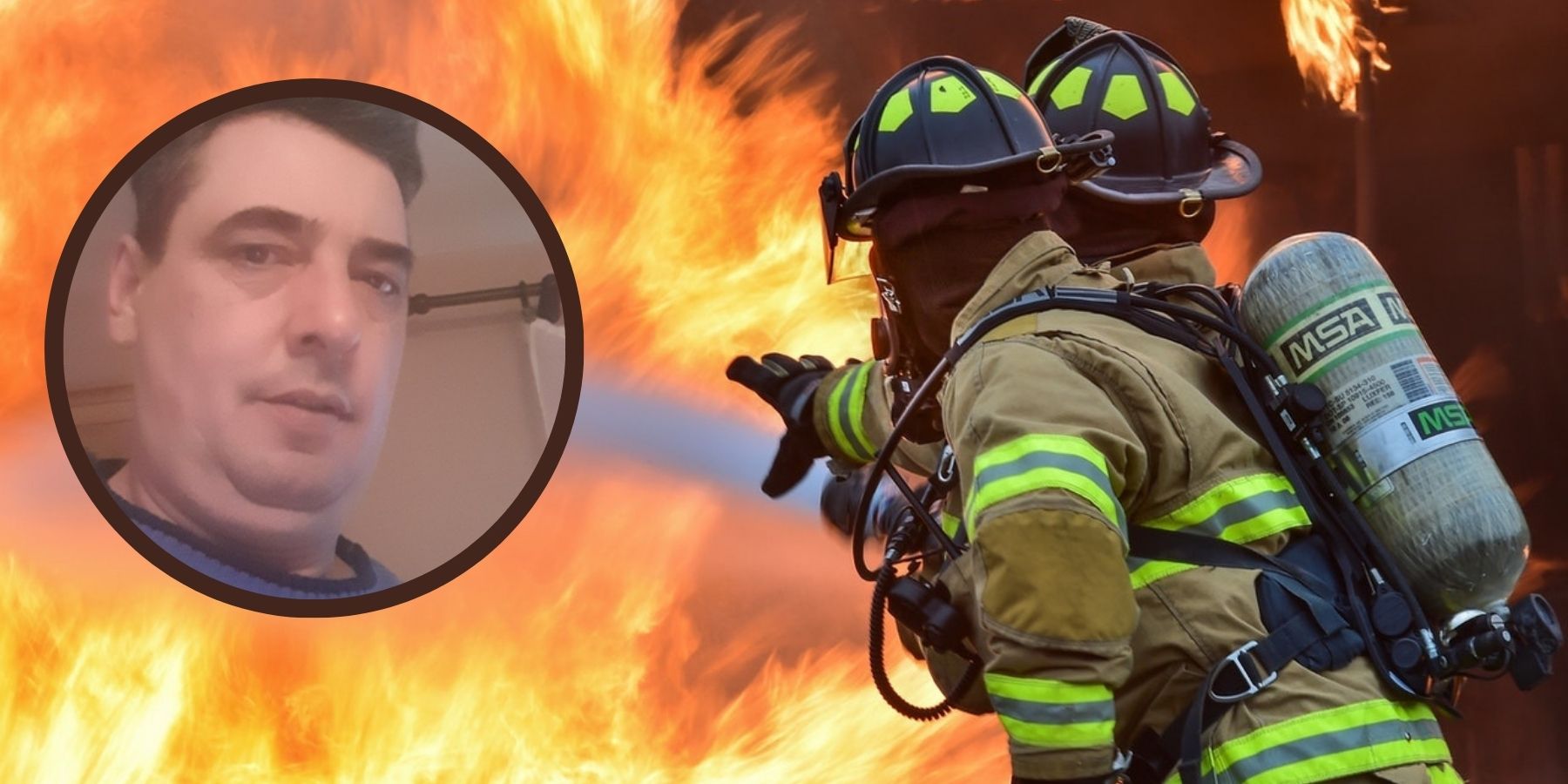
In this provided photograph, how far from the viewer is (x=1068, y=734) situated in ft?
6.99

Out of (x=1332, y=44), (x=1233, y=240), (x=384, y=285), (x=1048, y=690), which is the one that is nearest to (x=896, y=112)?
(x=1048, y=690)

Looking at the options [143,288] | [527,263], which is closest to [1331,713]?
[527,263]

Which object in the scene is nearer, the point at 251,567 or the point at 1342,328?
the point at 1342,328

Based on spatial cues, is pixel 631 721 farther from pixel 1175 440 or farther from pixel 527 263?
pixel 1175 440

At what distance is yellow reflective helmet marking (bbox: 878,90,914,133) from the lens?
268 centimetres

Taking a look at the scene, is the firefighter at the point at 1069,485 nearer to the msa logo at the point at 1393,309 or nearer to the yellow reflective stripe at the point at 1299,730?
the yellow reflective stripe at the point at 1299,730

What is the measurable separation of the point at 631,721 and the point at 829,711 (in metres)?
0.53

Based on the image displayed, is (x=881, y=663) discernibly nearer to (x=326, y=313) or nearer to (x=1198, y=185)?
(x=1198, y=185)

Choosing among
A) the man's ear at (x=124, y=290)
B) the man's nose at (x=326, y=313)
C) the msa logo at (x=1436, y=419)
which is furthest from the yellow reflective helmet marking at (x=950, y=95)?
the man's ear at (x=124, y=290)

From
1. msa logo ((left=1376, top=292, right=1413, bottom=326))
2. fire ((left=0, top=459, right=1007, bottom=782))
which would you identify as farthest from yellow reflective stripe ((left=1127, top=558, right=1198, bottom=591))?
fire ((left=0, top=459, right=1007, bottom=782))

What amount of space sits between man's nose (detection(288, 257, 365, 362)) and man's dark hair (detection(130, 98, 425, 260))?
0.82 ft

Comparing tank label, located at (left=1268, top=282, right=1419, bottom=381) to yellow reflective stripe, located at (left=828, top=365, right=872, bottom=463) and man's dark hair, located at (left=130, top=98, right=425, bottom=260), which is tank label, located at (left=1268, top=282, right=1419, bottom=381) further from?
man's dark hair, located at (left=130, top=98, right=425, bottom=260)

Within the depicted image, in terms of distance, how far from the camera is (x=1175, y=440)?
90.4 inches

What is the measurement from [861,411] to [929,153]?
74cm
